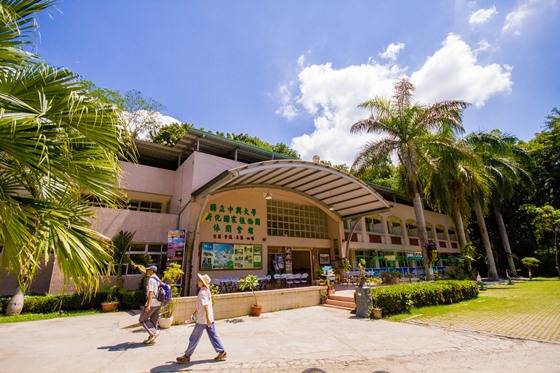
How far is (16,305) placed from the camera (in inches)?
357

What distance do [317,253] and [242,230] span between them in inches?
240

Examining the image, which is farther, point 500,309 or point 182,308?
point 500,309

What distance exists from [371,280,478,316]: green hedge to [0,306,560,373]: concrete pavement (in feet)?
4.07

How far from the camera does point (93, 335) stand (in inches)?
268

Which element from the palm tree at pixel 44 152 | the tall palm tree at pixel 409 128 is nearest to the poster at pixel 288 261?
the tall palm tree at pixel 409 128

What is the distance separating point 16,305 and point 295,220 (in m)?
13.0

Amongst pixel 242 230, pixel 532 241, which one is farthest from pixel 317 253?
pixel 532 241

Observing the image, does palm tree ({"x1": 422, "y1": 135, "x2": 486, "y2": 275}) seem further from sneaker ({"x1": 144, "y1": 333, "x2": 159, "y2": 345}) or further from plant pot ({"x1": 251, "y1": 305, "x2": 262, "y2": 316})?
sneaker ({"x1": 144, "y1": 333, "x2": 159, "y2": 345})

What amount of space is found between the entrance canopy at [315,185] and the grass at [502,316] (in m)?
6.59

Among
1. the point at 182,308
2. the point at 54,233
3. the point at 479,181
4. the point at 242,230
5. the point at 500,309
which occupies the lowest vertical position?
the point at 500,309

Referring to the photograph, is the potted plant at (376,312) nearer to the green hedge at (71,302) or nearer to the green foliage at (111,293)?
the green hedge at (71,302)

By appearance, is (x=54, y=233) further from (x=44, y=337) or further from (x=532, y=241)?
(x=532, y=241)

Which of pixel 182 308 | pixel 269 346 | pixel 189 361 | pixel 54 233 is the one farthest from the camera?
pixel 182 308

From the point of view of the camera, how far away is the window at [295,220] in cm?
1664
